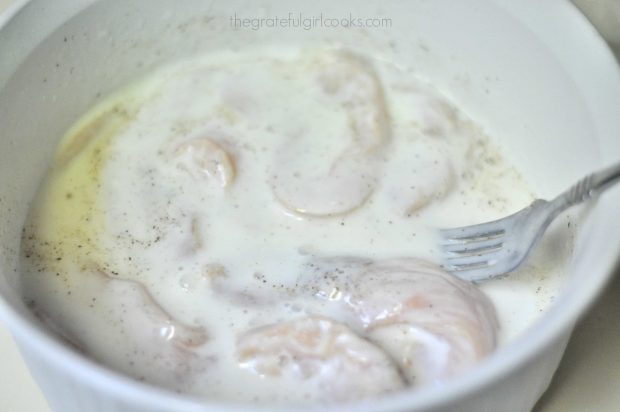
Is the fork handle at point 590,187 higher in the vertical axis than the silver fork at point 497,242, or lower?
higher

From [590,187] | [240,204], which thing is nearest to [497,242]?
[590,187]

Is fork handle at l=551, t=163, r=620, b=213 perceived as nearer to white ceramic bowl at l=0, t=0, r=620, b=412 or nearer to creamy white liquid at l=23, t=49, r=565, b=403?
white ceramic bowl at l=0, t=0, r=620, b=412

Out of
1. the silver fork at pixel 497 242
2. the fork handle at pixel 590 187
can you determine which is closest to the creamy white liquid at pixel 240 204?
the silver fork at pixel 497 242

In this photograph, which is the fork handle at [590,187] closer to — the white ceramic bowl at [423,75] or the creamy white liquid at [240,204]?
the white ceramic bowl at [423,75]

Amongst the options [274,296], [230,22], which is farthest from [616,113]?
[230,22]

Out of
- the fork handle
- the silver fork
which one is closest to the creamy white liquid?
the silver fork

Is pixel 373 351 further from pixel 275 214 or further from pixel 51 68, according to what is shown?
pixel 51 68

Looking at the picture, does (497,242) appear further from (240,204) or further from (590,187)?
(240,204)

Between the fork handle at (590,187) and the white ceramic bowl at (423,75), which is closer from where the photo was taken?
the white ceramic bowl at (423,75)
